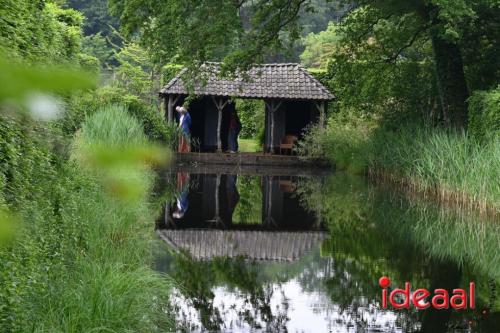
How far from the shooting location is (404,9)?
19.7 meters

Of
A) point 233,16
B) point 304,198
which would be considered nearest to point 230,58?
point 233,16

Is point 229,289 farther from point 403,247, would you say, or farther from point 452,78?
point 452,78

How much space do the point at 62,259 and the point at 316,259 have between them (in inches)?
218

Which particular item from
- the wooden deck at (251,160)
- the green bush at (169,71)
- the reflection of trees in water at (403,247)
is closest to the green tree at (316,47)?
the green bush at (169,71)

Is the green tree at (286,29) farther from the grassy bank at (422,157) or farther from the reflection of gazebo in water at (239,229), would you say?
the reflection of gazebo in water at (239,229)

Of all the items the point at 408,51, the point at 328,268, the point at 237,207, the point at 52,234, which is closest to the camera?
the point at 52,234

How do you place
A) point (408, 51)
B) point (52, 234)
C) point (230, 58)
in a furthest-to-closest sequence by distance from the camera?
point (408, 51) → point (230, 58) → point (52, 234)

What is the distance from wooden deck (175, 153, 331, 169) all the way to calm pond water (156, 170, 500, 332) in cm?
780

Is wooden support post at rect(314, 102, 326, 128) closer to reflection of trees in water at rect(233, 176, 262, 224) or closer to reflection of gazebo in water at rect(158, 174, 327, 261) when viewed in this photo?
reflection of trees in water at rect(233, 176, 262, 224)

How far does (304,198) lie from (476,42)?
657 cm

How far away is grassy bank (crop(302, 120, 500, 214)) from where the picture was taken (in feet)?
48.8

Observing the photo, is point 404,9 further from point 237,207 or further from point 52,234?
point 52,234

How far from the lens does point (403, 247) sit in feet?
39.5

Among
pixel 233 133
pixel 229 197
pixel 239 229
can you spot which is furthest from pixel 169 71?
pixel 239 229
